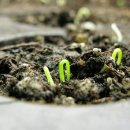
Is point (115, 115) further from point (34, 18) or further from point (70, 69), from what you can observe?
point (34, 18)

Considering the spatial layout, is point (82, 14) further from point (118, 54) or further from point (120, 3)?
point (118, 54)

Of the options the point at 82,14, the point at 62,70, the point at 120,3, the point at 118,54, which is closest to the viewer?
the point at 62,70

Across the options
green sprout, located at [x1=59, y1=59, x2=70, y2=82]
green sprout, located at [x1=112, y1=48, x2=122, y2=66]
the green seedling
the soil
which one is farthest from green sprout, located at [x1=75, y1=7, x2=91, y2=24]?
green sprout, located at [x1=59, y1=59, x2=70, y2=82]

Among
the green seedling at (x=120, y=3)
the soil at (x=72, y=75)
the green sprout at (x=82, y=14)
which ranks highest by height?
the green seedling at (x=120, y=3)

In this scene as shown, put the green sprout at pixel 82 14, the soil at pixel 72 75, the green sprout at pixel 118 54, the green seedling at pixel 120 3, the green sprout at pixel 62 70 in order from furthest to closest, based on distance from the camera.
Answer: the green seedling at pixel 120 3 < the green sprout at pixel 82 14 < the green sprout at pixel 118 54 < the green sprout at pixel 62 70 < the soil at pixel 72 75

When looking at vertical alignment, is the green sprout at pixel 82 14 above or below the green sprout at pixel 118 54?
above

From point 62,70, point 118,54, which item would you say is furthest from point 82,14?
point 62,70

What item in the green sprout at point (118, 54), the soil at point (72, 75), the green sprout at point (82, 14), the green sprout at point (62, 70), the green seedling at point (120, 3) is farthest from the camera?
the green seedling at point (120, 3)

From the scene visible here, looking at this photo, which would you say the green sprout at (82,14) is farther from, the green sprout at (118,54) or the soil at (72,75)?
the green sprout at (118,54)

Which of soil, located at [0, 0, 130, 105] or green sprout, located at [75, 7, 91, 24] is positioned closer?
soil, located at [0, 0, 130, 105]

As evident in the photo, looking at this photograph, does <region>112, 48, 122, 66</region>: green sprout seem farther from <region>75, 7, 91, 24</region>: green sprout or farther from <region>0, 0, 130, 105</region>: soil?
<region>75, 7, 91, 24</region>: green sprout

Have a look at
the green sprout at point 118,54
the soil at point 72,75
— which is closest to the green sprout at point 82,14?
the soil at point 72,75

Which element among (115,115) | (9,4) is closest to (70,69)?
(115,115)
